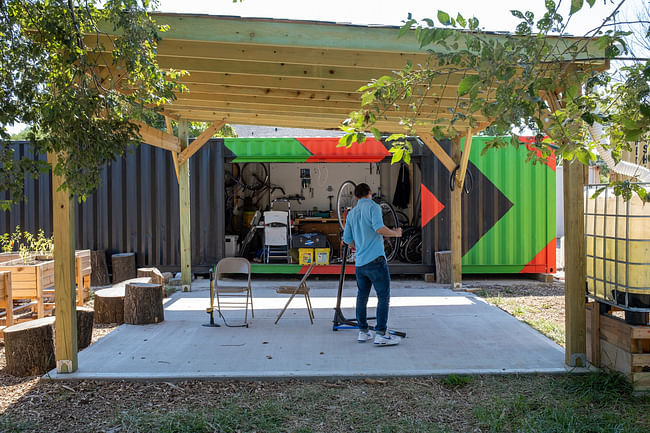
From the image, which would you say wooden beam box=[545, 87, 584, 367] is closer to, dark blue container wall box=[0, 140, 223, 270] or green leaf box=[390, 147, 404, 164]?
green leaf box=[390, 147, 404, 164]

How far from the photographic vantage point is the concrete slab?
438cm

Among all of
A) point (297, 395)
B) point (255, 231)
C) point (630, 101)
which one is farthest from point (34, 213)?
point (630, 101)

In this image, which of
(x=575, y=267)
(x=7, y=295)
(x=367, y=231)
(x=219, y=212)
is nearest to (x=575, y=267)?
(x=575, y=267)

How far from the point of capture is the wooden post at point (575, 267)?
4.36 m

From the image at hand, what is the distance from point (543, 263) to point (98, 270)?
799 cm

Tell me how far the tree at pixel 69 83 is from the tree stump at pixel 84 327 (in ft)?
7.05

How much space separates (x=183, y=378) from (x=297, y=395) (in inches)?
38.2

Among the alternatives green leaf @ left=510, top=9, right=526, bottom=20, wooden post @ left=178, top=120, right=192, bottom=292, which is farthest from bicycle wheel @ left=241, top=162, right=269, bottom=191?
green leaf @ left=510, top=9, right=526, bottom=20

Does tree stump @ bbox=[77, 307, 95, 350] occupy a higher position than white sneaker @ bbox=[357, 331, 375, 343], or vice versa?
tree stump @ bbox=[77, 307, 95, 350]

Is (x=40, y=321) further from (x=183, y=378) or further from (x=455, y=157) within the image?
(x=455, y=157)

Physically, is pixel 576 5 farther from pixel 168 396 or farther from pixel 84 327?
pixel 84 327

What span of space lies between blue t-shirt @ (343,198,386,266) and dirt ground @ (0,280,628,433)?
120 cm

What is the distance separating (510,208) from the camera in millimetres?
9773

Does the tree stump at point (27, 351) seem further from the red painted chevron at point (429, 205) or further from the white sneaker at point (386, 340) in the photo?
the red painted chevron at point (429, 205)
